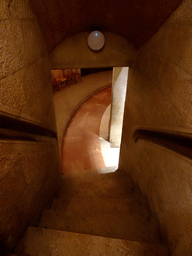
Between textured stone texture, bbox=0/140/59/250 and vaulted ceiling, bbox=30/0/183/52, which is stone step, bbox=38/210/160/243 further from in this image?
vaulted ceiling, bbox=30/0/183/52

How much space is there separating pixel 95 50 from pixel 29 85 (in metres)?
1.21

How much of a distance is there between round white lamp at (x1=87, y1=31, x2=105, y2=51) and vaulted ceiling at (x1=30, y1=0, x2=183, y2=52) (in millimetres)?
109

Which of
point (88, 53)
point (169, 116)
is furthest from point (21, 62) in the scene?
point (169, 116)

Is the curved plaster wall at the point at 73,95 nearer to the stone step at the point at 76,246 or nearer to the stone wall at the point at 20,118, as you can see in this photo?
the stone wall at the point at 20,118

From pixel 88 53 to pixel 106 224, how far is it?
2267mm

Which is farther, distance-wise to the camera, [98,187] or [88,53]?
[98,187]

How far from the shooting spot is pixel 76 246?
55.4 inches

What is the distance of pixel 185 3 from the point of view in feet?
3.86

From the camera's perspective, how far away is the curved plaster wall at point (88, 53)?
2.25 meters

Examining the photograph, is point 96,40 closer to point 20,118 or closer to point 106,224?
point 20,118

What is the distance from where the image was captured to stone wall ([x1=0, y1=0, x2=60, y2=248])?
3.70 feet

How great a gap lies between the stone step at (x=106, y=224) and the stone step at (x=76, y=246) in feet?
0.74

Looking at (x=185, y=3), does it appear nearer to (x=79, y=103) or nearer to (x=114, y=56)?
(x=114, y=56)

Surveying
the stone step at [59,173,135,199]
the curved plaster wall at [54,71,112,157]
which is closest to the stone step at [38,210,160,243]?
the stone step at [59,173,135,199]
